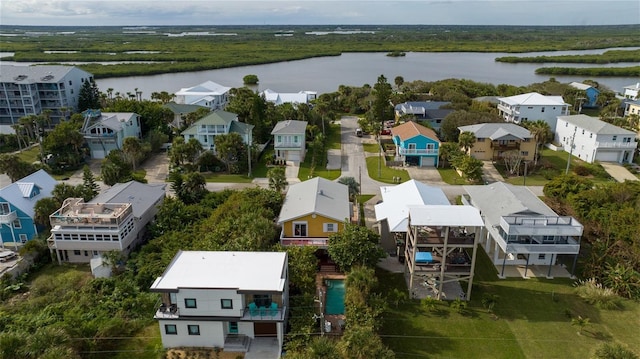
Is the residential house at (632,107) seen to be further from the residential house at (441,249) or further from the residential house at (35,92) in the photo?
the residential house at (35,92)

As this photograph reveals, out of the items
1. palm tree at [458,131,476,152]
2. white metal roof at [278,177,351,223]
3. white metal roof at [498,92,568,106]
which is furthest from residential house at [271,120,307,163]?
white metal roof at [498,92,568,106]

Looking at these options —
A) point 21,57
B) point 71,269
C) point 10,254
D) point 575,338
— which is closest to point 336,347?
point 575,338

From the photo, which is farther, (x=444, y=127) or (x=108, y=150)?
(x=444, y=127)

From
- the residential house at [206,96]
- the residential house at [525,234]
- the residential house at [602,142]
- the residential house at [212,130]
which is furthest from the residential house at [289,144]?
the residential house at [602,142]

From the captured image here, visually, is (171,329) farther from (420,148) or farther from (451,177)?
(420,148)

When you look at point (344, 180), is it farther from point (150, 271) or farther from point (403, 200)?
point (150, 271)

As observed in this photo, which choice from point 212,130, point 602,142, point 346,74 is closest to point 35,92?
point 212,130
